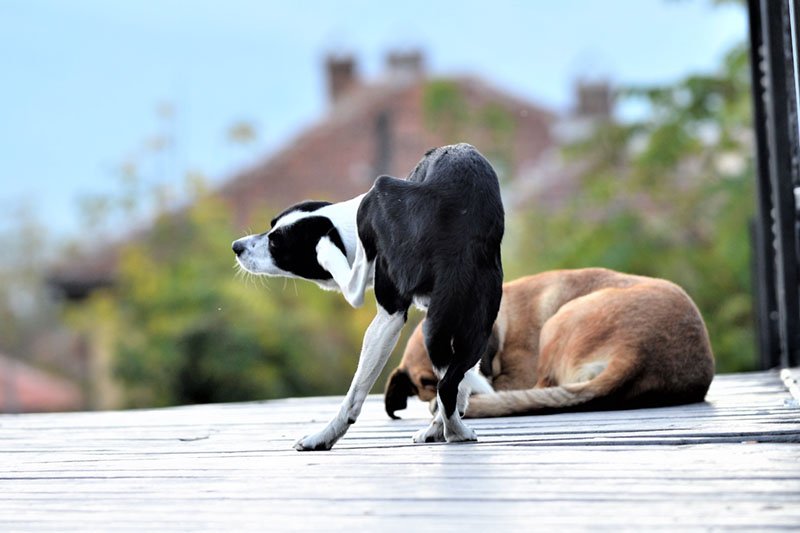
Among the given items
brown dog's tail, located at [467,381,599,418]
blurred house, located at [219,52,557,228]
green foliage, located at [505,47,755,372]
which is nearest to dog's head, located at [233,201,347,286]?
brown dog's tail, located at [467,381,599,418]

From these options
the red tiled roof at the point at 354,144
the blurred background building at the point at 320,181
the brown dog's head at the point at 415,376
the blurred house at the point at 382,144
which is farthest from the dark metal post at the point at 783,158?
the red tiled roof at the point at 354,144

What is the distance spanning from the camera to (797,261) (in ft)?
20.6

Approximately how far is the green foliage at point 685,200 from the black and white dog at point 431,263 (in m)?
10.6

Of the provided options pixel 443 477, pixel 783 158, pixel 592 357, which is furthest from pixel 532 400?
pixel 783 158

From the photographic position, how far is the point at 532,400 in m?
4.56

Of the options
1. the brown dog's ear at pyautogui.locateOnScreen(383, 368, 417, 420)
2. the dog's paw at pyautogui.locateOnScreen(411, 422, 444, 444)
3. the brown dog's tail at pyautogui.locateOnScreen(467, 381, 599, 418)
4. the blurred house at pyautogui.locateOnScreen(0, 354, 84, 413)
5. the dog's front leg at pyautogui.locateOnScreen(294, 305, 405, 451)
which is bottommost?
the blurred house at pyautogui.locateOnScreen(0, 354, 84, 413)

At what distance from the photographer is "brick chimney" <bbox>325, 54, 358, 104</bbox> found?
31.0 meters

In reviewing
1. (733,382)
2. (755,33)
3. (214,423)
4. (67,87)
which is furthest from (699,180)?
(67,87)

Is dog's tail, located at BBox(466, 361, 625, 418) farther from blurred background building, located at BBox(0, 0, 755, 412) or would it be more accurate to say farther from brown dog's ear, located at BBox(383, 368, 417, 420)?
blurred background building, located at BBox(0, 0, 755, 412)

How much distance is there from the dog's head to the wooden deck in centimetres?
61

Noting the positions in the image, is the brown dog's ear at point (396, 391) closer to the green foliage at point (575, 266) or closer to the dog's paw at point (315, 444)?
the dog's paw at point (315, 444)

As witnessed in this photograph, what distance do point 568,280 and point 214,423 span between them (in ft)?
5.56

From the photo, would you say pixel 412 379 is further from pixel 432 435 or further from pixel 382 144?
pixel 382 144

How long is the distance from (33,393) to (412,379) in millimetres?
21510
